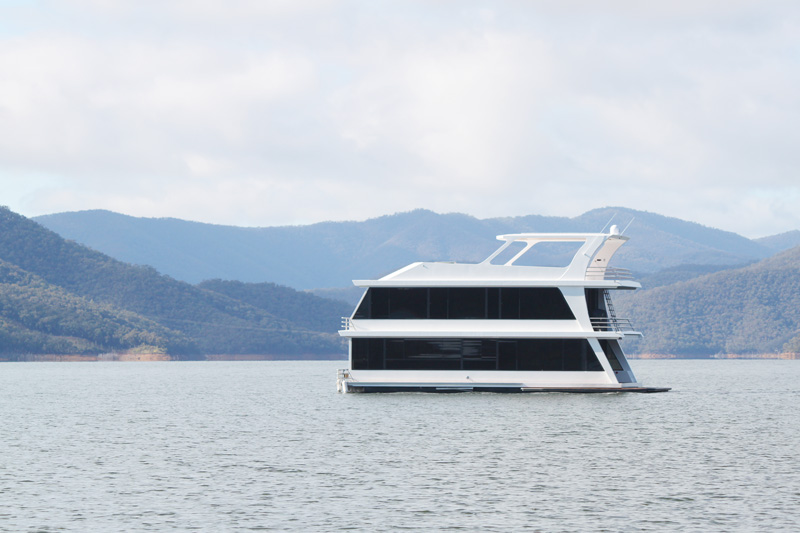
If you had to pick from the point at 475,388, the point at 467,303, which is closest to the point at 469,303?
the point at 467,303

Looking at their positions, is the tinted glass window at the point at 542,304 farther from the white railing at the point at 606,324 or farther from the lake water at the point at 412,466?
the lake water at the point at 412,466

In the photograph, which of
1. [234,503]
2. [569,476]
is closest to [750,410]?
[569,476]

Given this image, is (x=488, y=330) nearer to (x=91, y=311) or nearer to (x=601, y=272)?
(x=601, y=272)

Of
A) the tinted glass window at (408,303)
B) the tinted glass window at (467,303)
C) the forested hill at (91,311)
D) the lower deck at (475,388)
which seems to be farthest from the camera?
the forested hill at (91,311)

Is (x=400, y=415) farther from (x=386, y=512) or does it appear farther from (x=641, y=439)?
(x=386, y=512)

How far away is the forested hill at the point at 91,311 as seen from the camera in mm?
159875

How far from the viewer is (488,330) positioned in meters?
40.4

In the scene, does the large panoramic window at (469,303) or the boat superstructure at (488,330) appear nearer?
the boat superstructure at (488,330)

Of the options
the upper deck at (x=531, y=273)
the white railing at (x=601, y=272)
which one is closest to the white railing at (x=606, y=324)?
the upper deck at (x=531, y=273)

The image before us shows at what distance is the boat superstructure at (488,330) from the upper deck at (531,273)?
0.12ft

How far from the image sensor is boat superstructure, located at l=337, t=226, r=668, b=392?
4022cm

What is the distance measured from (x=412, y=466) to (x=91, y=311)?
14854 cm

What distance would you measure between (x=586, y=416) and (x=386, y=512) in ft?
58.8

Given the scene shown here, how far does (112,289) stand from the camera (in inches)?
7539
